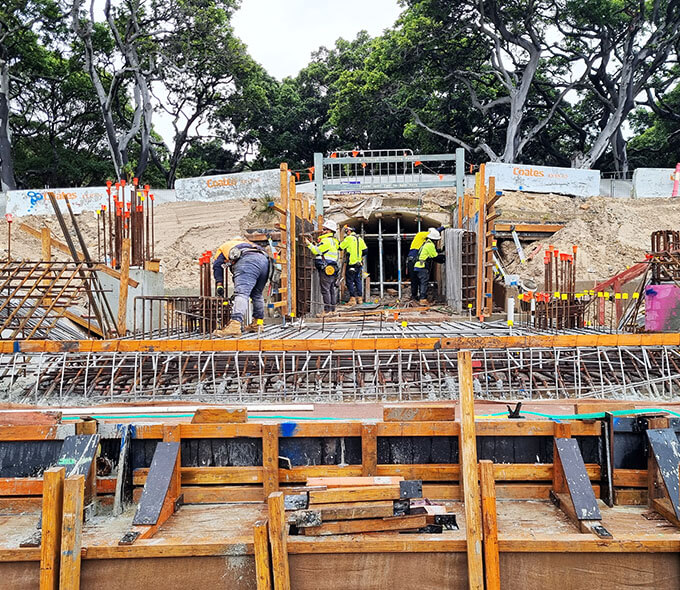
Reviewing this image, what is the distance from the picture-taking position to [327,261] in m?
11.2

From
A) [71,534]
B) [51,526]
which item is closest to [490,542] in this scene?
[71,534]

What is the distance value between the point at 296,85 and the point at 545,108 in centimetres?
1608

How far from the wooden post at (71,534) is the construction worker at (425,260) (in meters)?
9.63

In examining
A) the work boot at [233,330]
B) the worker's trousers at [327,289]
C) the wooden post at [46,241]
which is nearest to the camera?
the work boot at [233,330]

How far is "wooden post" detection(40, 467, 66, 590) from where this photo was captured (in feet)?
9.59

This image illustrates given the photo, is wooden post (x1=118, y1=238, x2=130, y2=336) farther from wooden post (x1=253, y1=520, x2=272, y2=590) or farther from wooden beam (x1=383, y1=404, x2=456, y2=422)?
wooden post (x1=253, y1=520, x2=272, y2=590)

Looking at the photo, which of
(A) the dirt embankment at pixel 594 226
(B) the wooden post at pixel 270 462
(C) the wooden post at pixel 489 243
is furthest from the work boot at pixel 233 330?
(A) the dirt embankment at pixel 594 226

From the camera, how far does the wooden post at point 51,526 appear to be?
2922 mm

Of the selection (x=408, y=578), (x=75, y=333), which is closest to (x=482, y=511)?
(x=408, y=578)

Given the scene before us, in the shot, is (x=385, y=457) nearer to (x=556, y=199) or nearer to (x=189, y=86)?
(x=556, y=199)

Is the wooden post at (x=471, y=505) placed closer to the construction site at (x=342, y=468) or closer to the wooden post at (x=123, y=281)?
the construction site at (x=342, y=468)

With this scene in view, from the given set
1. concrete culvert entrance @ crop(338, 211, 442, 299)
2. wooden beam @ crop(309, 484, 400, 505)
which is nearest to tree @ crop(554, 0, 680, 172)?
concrete culvert entrance @ crop(338, 211, 442, 299)

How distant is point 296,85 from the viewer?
120 ft

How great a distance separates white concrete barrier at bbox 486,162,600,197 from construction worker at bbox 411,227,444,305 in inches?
352
